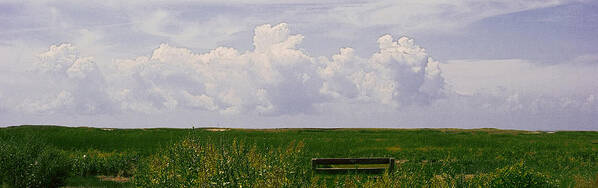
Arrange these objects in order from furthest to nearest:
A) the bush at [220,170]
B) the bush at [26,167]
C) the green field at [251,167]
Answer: the bush at [26,167]
the green field at [251,167]
the bush at [220,170]

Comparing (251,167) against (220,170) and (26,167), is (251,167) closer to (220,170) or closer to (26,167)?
(220,170)

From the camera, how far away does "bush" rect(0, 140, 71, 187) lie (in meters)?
14.1

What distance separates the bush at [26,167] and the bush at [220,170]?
463cm

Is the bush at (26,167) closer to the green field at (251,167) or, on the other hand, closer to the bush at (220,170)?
the green field at (251,167)

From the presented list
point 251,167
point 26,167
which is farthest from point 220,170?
point 26,167

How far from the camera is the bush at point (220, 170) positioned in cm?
790

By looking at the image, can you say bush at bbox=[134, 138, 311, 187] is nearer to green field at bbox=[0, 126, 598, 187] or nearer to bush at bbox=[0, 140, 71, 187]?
green field at bbox=[0, 126, 598, 187]

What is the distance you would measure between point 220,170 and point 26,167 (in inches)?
331

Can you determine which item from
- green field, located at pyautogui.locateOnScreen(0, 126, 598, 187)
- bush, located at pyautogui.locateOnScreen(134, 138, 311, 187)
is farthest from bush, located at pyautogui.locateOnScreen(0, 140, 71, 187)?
bush, located at pyautogui.locateOnScreen(134, 138, 311, 187)

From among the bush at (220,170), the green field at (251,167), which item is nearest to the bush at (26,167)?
the green field at (251,167)

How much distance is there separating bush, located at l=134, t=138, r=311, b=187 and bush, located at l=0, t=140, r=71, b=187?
4630mm

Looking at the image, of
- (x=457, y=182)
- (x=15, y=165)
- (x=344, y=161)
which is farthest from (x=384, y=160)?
(x=15, y=165)

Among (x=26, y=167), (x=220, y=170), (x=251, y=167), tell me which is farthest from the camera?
(x=26, y=167)

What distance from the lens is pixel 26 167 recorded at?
47.0ft
